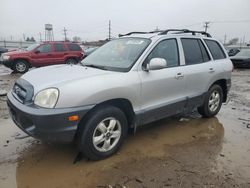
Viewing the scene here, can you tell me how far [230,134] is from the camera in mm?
4547

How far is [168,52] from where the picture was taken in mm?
4176

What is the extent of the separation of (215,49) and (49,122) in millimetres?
4113

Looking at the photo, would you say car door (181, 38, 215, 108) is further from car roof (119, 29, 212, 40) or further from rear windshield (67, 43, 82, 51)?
rear windshield (67, 43, 82, 51)

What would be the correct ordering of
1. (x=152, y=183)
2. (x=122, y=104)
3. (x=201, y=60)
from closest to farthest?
(x=152, y=183), (x=122, y=104), (x=201, y=60)

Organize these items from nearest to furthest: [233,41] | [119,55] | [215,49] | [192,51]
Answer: [119,55], [192,51], [215,49], [233,41]

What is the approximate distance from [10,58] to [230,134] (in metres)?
11.9

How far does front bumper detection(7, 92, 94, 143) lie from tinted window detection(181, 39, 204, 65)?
7.78 feet

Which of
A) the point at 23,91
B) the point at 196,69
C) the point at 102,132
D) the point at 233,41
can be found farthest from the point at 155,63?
the point at 233,41

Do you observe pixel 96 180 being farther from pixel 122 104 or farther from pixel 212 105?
pixel 212 105

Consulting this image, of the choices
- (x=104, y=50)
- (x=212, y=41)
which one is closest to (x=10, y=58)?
(x=104, y=50)

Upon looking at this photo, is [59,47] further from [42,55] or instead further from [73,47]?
[42,55]

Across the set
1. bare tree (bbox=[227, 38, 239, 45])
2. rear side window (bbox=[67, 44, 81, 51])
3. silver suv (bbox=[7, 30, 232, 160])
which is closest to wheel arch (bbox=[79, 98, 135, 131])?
silver suv (bbox=[7, 30, 232, 160])

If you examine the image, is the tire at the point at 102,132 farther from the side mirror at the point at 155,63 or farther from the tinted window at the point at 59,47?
the tinted window at the point at 59,47

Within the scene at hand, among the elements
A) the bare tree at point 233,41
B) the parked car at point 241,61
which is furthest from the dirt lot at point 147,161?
the bare tree at point 233,41
